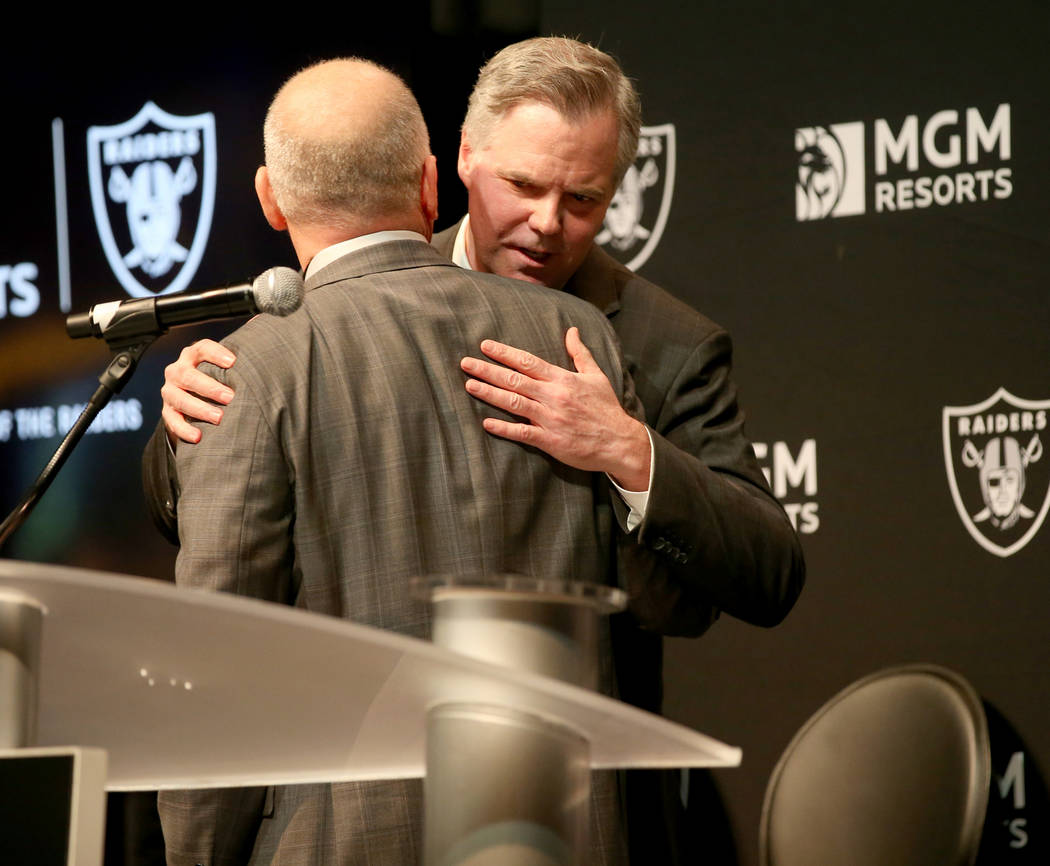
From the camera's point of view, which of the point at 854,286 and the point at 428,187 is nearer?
the point at 428,187

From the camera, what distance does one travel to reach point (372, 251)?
6.73 ft

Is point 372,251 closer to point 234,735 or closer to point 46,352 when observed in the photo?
point 234,735

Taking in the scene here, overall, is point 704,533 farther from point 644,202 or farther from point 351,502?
point 644,202

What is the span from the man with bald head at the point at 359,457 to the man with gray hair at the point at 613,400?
0.06 metres

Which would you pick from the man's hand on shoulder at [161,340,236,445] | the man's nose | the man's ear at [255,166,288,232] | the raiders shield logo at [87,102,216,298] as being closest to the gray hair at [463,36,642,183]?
the man's nose

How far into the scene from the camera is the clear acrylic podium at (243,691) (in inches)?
30.0

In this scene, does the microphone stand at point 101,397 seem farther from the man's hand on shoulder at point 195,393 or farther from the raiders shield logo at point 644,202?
the raiders shield logo at point 644,202

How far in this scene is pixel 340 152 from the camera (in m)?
2.02

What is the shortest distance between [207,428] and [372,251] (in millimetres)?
336

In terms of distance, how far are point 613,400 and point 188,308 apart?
0.61 meters

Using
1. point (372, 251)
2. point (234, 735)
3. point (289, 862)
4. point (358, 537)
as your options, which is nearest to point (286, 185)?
point (372, 251)

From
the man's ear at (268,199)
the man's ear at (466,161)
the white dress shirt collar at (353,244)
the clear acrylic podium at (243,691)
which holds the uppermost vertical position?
the man's ear at (466,161)

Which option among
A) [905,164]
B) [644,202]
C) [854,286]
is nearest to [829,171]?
[905,164]

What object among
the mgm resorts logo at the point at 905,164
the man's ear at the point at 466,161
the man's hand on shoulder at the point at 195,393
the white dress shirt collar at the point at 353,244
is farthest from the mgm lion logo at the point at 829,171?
the man's hand on shoulder at the point at 195,393
